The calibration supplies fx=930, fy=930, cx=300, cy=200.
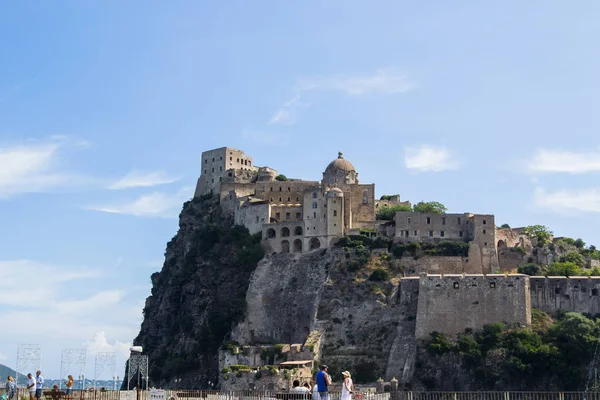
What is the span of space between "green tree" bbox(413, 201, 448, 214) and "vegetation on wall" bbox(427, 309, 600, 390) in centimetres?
2331

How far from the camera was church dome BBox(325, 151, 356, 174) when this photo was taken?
98.0 meters

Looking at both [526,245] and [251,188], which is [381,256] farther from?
[251,188]

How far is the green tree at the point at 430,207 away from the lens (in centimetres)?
9750

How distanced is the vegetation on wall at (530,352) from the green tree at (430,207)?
76.5ft

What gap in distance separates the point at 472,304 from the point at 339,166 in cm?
2638

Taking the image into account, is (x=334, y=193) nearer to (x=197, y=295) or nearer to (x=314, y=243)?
(x=314, y=243)

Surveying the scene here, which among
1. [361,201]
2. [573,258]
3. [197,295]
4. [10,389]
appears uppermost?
[361,201]

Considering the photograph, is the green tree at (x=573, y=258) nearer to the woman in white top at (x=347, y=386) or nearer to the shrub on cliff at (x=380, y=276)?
the shrub on cliff at (x=380, y=276)

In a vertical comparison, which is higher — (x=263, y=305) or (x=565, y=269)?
(x=565, y=269)

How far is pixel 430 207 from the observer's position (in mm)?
98125

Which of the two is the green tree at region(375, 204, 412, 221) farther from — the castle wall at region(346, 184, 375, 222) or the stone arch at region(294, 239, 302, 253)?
the stone arch at region(294, 239, 302, 253)

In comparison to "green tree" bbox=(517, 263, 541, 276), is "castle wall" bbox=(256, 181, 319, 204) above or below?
above

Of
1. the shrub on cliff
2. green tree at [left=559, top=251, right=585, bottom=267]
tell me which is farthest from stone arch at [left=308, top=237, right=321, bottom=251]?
green tree at [left=559, top=251, right=585, bottom=267]

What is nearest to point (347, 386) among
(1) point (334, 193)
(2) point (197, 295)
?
(1) point (334, 193)
